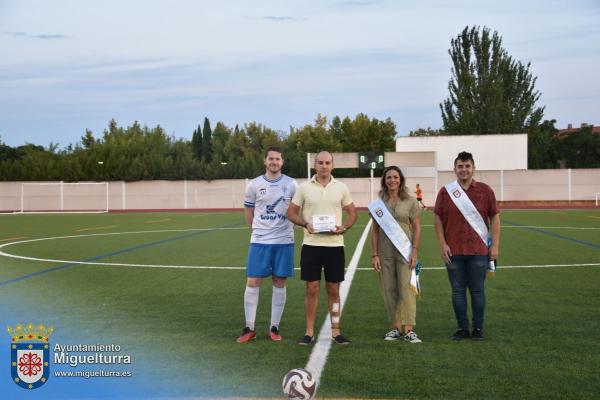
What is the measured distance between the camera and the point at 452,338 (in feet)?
25.0

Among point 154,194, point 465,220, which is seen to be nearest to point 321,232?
point 465,220

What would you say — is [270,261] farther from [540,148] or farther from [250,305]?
[540,148]

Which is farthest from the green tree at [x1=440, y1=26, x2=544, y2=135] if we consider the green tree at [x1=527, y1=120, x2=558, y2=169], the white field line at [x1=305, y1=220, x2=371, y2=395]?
the white field line at [x1=305, y1=220, x2=371, y2=395]

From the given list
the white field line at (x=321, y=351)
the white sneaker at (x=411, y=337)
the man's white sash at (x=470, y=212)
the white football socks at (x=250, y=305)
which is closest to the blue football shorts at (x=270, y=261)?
the white football socks at (x=250, y=305)

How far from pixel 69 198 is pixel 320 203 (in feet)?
159

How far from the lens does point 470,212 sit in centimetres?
770

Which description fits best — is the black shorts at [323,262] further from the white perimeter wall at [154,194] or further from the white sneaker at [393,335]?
the white perimeter wall at [154,194]

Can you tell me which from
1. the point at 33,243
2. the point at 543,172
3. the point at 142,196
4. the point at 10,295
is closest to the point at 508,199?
the point at 543,172

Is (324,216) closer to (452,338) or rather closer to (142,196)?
(452,338)

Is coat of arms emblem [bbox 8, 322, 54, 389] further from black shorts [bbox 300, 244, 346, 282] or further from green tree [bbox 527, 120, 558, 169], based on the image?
green tree [bbox 527, 120, 558, 169]

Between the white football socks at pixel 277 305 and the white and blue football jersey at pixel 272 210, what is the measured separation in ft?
1.68

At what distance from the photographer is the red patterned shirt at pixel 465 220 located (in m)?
7.71

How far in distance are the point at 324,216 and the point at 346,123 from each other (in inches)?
3297

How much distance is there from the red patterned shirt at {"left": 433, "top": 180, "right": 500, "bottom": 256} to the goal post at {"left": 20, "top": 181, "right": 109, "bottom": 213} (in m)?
47.3
